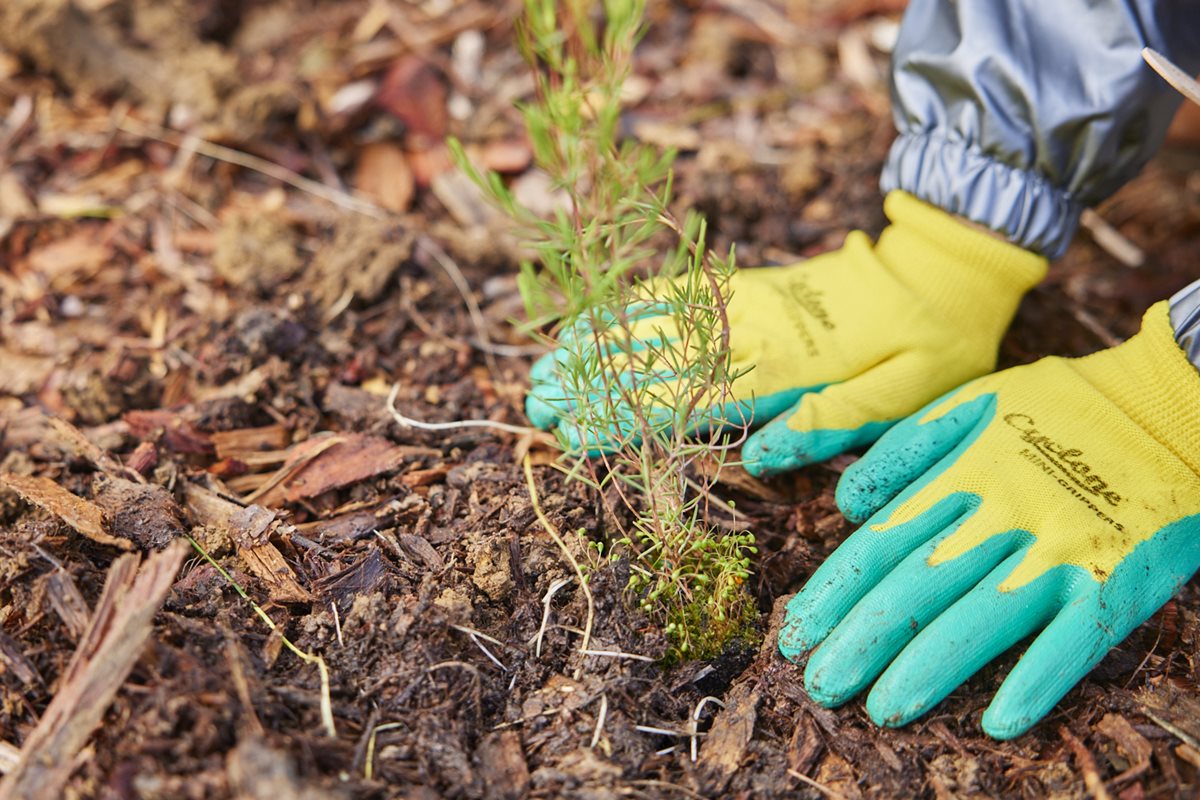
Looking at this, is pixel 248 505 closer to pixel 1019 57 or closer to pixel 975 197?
pixel 975 197

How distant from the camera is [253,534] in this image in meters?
1.98

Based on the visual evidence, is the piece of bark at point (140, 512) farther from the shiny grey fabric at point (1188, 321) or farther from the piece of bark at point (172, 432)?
the shiny grey fabric at point (1188, 321)

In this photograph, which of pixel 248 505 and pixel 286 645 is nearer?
pixel 286 645

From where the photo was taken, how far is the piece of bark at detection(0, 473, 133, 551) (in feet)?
6.10

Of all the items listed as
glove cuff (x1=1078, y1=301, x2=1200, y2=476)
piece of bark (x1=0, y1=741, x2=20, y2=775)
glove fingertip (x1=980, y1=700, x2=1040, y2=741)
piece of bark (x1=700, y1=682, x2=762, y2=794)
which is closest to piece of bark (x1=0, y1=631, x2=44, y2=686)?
piece of bark (x1=0, y1=741, x2=20, y2=775)

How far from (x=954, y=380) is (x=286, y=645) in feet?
5.66

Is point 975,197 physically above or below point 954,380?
above

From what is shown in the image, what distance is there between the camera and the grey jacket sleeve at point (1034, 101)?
7.44 ft

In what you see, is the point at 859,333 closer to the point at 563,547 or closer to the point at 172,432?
the point at 563,547

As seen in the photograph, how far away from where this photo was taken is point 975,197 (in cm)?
245

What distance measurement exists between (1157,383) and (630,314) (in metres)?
1.25

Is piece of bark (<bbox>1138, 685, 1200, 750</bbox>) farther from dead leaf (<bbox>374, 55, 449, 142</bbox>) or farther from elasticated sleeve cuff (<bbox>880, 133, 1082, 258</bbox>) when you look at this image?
dead leaf (<bbox>374, 55, 449, 142</bbox>)

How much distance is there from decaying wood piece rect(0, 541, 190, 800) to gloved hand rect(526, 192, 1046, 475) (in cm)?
90

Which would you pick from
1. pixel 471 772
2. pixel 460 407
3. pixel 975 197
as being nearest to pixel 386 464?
pixel 460 407
